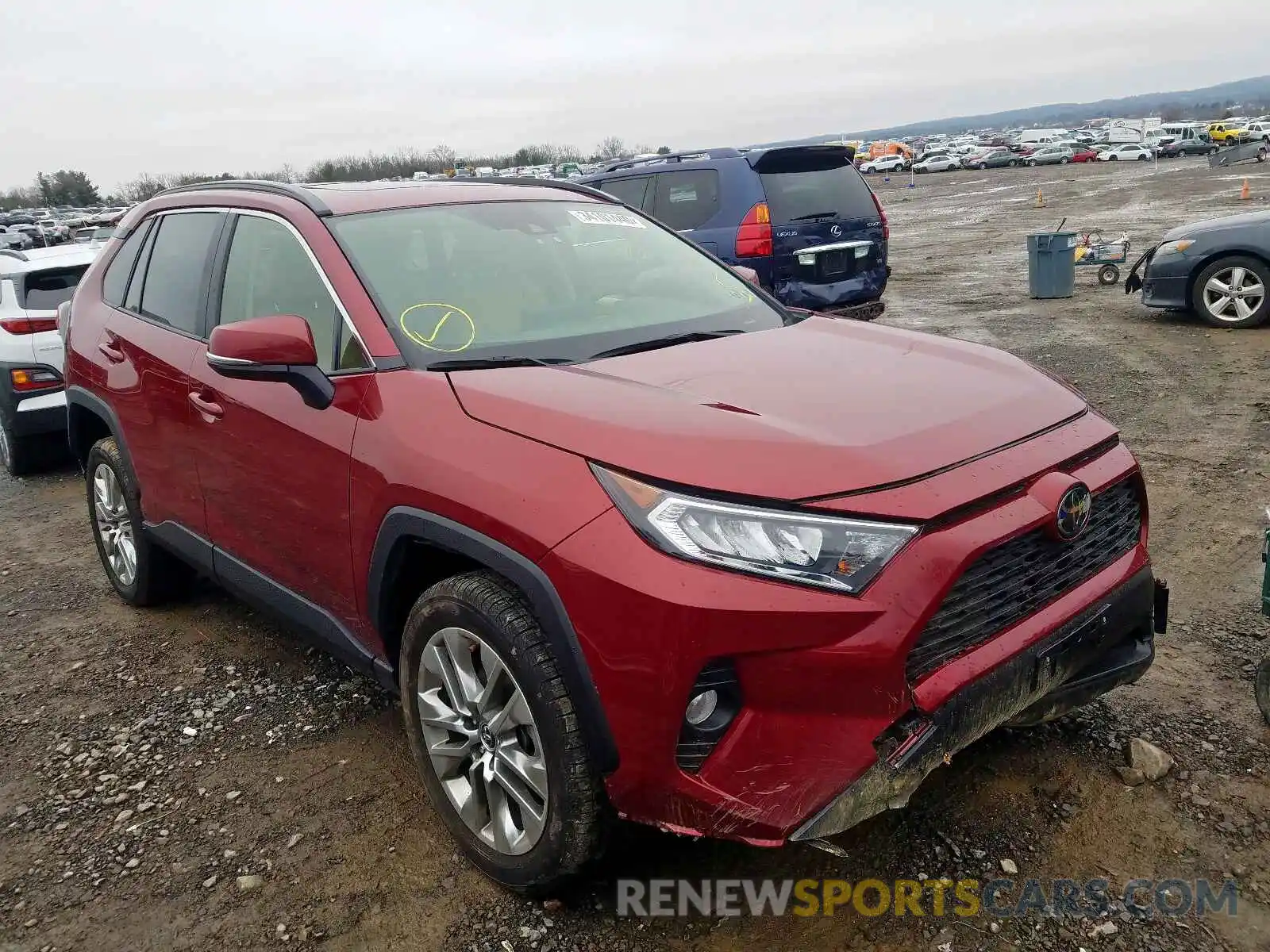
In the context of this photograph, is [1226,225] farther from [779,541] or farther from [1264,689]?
[779,541]

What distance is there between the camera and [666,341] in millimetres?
3070

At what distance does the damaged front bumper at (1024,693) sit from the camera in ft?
6.89

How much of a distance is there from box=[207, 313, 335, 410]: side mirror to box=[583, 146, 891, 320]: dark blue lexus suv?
19.0 ft

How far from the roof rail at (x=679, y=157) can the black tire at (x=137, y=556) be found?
19.5ft

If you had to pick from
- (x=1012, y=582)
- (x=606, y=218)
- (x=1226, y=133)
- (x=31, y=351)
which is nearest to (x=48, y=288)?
(x=31, y=351)

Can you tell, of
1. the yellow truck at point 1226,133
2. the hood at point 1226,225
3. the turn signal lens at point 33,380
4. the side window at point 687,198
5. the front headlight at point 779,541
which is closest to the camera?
the front headlight at point 779,541

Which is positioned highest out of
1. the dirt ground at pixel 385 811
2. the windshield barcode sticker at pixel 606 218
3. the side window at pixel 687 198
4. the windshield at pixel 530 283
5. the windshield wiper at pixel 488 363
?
the side window at pixel 687 198

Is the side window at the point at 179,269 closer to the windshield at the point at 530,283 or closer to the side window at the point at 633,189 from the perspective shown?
the windshield at the point at 530,283

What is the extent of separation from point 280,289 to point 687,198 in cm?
614

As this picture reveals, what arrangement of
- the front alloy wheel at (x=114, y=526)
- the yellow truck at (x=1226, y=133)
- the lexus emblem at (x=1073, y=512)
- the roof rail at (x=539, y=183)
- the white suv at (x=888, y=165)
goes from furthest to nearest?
the white suv at (x=888, y=165)
the yellow truck at (x=1226, y=133)
the front alloy wheel at (x=114, y=526)
the roof rail at (x=539, y=183)
the lexus emblem at (x=1073, y=512)

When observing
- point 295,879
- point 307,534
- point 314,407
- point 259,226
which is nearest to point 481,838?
point 295,879

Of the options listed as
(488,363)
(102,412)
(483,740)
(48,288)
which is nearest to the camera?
(483,740)

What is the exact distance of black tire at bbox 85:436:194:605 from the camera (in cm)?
432

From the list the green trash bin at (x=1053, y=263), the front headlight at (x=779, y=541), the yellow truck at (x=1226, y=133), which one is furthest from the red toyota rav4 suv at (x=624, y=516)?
the yellow truck at (x=1226, y=133)
